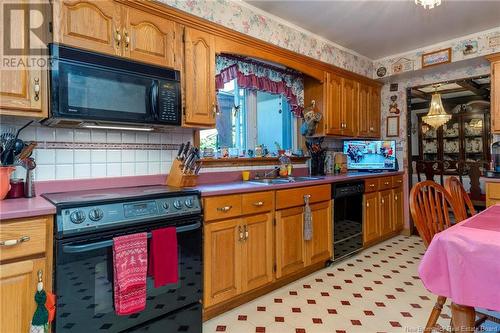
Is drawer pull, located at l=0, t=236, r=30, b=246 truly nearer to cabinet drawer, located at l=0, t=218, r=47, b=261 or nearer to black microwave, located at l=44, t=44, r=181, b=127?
cabinet drawer, located at l=0, t=218, r=47, b=261

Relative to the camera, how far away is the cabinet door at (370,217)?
3.43 metres

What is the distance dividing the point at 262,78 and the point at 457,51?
2407mm

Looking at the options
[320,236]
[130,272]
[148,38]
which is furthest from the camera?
[320,236]

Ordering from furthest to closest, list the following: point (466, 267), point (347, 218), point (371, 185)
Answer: point (371, 185)
point (347, 218)
point (466, 267)

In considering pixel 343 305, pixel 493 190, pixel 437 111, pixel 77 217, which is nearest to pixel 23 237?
pixel 77 217

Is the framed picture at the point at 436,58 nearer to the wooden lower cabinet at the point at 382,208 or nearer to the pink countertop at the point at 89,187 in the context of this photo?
the wooden lower cabinet at the point at 382,208

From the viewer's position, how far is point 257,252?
2299mm

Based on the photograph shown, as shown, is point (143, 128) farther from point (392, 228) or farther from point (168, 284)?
point (392, 228)

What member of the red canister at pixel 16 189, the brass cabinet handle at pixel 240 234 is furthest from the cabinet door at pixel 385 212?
the red canister at pixel 16 189

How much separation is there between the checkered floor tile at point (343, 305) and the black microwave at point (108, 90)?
1.50 meters

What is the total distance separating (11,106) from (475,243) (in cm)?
225

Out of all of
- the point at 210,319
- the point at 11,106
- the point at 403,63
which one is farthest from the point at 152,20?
the point at 403,63

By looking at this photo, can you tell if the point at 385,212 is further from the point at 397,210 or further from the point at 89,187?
the point at 89,187

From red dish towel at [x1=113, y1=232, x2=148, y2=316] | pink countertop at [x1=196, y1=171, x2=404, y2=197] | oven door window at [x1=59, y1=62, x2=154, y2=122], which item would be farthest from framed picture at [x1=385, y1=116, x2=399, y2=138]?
red dish towel at [x1=113, y1=232, x2=148, y2=316]
